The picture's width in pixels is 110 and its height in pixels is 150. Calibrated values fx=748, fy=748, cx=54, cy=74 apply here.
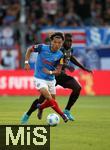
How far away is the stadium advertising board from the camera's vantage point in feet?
99.0

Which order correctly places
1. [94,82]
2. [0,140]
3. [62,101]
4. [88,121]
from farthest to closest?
1. [94,82]
2. [62,101]
3. [88,121]
4. [0,140]

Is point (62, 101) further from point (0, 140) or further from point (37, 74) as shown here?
point (0, 140)

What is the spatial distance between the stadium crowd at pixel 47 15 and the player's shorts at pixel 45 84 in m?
14.7

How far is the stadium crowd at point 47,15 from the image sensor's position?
32.0 meters

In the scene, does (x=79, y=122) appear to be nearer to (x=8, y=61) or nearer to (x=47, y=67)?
(x=47, y=67)

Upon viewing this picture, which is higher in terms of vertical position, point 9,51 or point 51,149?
point 51,149

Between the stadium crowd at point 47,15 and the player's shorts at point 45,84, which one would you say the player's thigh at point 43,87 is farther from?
the stadium crowd at point 47,15

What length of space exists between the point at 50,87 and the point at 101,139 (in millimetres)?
3212

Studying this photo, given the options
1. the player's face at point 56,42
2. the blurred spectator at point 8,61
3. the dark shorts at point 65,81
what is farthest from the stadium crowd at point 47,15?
the player's face at point 56,42

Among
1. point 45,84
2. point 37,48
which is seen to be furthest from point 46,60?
point 45,84

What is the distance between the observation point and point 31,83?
30.2 m

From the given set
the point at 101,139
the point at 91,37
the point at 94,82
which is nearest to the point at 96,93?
A: the point at 94,82

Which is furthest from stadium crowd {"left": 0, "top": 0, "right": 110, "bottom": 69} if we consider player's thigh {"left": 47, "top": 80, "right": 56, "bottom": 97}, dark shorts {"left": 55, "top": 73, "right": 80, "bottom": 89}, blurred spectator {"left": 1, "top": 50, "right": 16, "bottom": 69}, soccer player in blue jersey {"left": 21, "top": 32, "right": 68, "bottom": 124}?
soccer player in blue jersey {"left": 21, "top": 32, "right": 68, "bottom": 124}

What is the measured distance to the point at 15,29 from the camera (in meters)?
32.0
